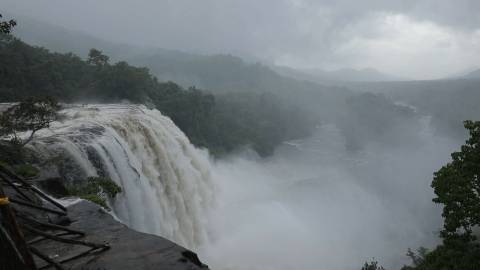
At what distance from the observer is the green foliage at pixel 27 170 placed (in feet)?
35.3

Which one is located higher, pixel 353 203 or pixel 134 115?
pixel 134 115

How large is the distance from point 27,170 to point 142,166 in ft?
23.9

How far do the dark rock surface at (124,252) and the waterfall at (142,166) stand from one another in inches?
246

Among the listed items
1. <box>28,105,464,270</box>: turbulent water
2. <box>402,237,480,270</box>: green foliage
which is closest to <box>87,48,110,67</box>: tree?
<box>28,105,464,270</box>: turbulent water

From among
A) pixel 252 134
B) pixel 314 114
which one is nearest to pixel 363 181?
pixel 252 134

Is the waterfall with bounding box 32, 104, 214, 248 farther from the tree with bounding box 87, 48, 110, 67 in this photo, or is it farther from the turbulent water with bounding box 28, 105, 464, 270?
the tree with bounding box 87, 48, 110, 67

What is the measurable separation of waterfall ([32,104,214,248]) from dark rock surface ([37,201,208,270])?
20.5 ft

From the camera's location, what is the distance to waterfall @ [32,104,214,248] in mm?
14016

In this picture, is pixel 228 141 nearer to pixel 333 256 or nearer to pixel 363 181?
pixel 363 181

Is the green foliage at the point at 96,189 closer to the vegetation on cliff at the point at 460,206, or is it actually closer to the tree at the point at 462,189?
the vegetation on cliff at the point at 460,206

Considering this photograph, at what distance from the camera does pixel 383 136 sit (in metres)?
88.1

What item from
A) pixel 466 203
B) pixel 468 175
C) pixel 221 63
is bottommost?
pixel 466 203

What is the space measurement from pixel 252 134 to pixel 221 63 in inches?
3846

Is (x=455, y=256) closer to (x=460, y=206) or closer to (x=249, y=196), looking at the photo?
(x=460, y=206)
